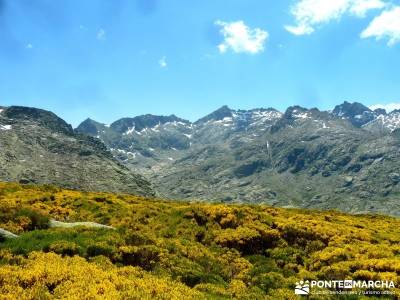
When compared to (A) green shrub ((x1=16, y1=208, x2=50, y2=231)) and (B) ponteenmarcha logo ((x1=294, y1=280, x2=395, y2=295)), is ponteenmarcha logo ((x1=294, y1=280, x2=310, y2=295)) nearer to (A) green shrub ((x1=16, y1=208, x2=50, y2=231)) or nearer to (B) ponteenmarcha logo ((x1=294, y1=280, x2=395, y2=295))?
A: (B) ponteenmarcha logo ((x1=294, y1=280, x2=395, y2=295))

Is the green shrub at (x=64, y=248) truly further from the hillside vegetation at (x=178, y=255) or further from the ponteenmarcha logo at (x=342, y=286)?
the ponteenmarcha logo at (x=342, y=286)

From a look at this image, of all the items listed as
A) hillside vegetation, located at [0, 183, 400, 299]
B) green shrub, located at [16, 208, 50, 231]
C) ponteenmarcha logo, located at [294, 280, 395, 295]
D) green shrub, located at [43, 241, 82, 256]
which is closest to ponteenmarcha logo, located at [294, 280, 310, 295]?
ponteenmarcha logo, located at [294, 280, 395, 295]

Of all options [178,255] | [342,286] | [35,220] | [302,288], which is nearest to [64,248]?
[178,255]

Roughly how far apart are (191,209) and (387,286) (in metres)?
16.8

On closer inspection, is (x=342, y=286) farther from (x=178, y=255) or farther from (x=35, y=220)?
(x=35, y=220)

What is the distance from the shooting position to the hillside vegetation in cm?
1605

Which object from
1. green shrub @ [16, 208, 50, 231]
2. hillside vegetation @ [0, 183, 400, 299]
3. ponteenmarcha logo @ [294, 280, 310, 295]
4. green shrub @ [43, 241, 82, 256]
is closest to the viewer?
hillside vegetation @ [0, 183, 400, 299]

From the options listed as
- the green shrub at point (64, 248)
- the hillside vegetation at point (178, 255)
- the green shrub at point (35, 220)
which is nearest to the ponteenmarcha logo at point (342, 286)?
the hillside vegetation at point (178, 255)

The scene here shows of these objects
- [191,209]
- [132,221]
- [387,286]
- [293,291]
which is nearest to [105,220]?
[132,221]

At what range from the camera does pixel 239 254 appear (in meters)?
27.0

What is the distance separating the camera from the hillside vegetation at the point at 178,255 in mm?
16047

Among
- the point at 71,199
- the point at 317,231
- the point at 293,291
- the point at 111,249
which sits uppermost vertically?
the point at 71,199

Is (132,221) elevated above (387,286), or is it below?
above

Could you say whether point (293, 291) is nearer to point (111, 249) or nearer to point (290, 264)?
point (290, 264)
